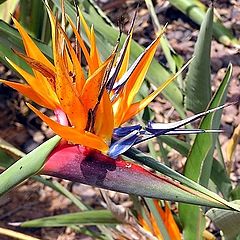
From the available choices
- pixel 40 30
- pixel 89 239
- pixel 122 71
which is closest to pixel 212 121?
pixel 122 71

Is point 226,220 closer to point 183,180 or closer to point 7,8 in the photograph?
point 183,180

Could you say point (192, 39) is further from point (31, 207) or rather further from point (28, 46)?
point (28, 46)

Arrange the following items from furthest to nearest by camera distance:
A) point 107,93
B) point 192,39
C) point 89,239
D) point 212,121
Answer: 1. point 192,39
2. point 89,239
3. point 212,121
4. point 107,93

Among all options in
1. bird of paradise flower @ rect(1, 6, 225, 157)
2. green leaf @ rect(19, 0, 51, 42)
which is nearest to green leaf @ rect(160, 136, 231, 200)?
bird of paradise flower @ rect(1, 6, 225, 157)

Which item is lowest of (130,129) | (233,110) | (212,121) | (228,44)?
(233,110)

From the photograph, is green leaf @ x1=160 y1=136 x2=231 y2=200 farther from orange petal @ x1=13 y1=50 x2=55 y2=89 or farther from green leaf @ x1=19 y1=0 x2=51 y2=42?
green leaf @ x1=19 y1=0 x2=51 y2=42

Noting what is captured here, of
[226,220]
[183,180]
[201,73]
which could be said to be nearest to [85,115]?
[183,180]
